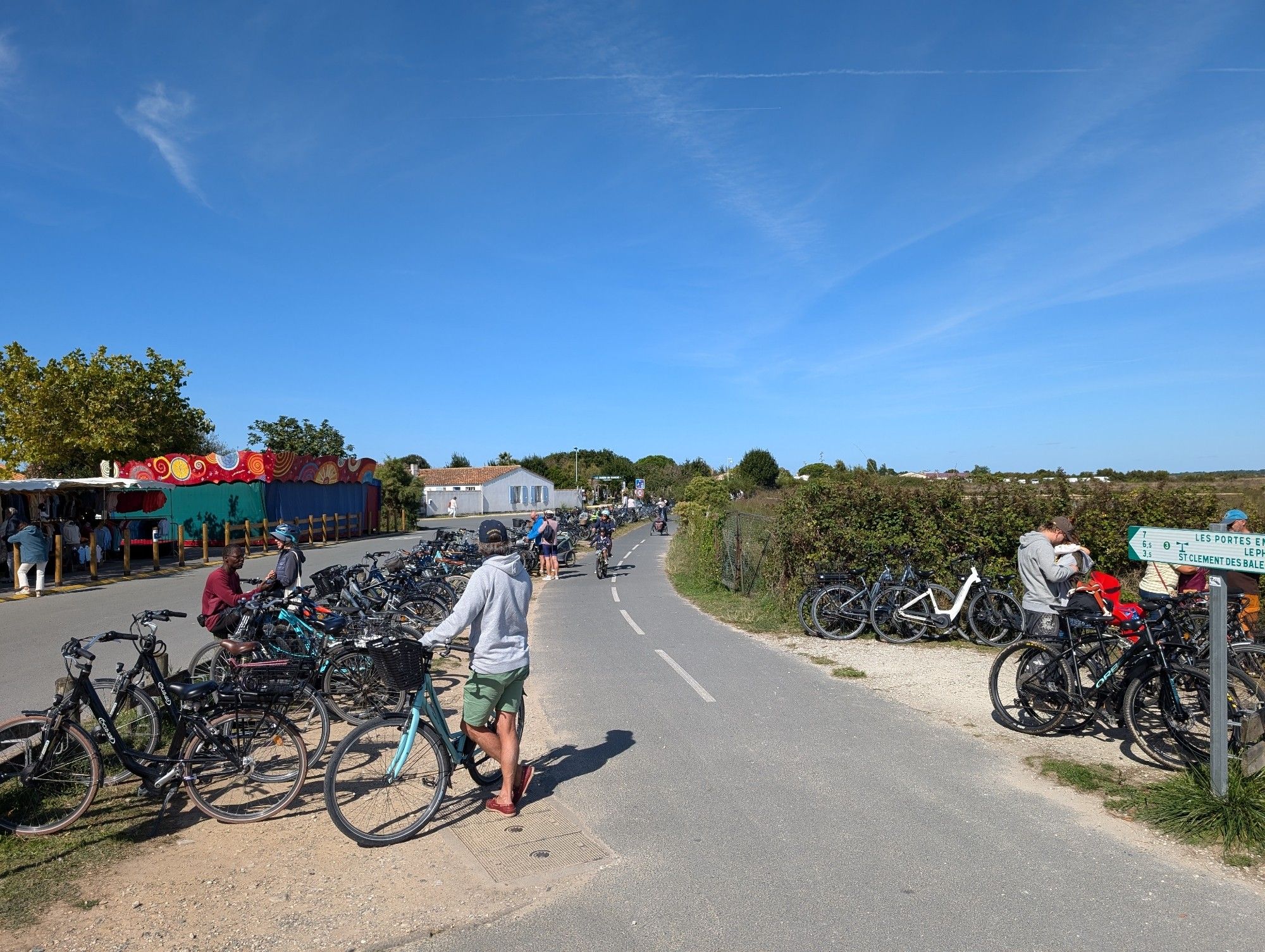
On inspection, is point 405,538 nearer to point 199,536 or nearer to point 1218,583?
point 199,536

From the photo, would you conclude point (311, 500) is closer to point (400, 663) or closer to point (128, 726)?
point (128, 726)

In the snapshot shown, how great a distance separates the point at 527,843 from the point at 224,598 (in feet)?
13.9

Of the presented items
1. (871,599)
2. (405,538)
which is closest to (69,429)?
(405,538)

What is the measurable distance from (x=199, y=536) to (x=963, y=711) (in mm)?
30951

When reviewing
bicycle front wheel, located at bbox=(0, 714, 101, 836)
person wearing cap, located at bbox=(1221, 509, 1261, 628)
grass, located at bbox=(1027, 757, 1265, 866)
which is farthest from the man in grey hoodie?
person wearing cap, located at bbox=(1221, 509, 1261, 628)

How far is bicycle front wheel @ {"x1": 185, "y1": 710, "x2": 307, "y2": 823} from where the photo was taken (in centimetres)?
520

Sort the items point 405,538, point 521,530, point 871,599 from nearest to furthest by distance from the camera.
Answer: point 871,599
point 521,530
point 405,538

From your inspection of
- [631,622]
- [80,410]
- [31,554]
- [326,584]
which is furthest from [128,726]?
[80,410]

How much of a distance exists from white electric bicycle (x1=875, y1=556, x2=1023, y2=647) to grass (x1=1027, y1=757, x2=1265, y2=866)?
18.8 ft

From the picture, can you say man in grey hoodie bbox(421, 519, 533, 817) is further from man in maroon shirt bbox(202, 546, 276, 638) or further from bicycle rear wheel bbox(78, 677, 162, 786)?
man in maroon shirt bbox(202, 546, 276, 638)

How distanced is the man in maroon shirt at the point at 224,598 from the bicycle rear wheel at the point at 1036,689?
6609 millimetres

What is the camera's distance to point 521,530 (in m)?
26.0

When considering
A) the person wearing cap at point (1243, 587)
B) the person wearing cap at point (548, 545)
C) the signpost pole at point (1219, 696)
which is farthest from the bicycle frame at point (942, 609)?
the person wearing cap at point (548, 545)

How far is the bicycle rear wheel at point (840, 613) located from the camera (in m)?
11.7
